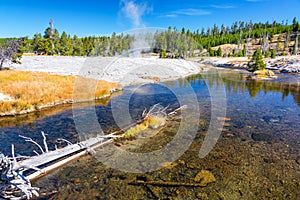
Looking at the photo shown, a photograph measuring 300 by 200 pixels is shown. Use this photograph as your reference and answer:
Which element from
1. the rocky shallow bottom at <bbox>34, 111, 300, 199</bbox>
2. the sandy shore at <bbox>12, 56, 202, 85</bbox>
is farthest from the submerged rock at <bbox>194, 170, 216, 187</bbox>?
the sandy shore at <bbox>12, 56, 202, 85</bbox>

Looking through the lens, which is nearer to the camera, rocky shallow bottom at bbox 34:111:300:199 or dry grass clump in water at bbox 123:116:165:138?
rocky shallow bottom at bbox 34:111:300:199

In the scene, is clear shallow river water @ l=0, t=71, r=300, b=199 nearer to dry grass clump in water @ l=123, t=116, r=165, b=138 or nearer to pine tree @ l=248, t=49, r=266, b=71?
dry grass clump in water @ l=123, t=116, r=165, b=138

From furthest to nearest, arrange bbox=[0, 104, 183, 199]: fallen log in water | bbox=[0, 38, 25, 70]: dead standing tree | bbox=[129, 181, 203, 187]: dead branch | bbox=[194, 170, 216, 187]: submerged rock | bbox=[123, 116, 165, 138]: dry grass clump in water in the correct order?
bbox=[0, 38, 25, 70]: dead standing tree, bbox=[123, 116, 165, 138]: dry grass clump in water, bbox=[194, 170, 216, 187]: submerged rock, bbox=[129, 181, 203, 187]: dead branch, bbox=[0, 104, 183, 199]: fallen log in water

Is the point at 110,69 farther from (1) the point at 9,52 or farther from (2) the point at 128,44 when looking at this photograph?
(2) the point at 128,44

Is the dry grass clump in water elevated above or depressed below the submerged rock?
above

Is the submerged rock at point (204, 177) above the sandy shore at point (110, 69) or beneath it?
beneath

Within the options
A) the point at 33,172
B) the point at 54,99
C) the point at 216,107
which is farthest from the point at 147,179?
the point at 54,99

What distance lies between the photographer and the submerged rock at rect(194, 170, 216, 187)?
9.11 meters

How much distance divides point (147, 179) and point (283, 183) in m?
6.01

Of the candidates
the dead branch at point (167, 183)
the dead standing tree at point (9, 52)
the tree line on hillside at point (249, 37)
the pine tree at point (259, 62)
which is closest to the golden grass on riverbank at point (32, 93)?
the dead standing tree at point (9, 52)

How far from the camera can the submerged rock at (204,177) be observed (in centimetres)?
911

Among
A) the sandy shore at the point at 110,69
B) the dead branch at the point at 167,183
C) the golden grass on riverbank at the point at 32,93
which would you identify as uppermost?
the sandy shore at the point at 110,69

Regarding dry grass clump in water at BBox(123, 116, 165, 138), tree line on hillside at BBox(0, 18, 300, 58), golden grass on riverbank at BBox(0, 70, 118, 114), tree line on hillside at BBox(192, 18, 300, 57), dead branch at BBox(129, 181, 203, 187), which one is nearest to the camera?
dead branch at BBox(129, 181, 203, 187)

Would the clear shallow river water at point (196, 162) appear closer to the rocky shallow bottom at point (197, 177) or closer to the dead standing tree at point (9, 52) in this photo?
the rocky shallow bottom at point (197, 177)
